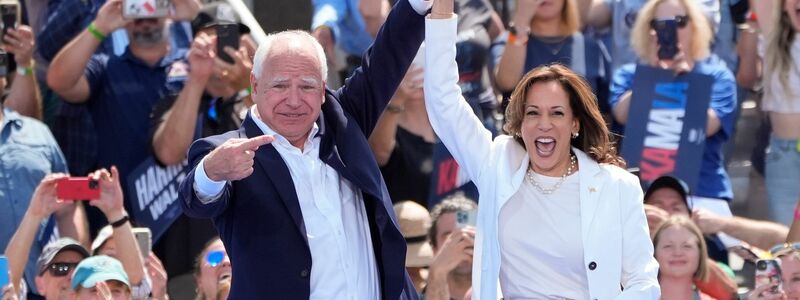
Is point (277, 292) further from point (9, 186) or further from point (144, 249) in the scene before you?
point (9, 186)

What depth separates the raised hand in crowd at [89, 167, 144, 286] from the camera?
22.8ft

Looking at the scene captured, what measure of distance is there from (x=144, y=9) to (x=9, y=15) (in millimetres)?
659

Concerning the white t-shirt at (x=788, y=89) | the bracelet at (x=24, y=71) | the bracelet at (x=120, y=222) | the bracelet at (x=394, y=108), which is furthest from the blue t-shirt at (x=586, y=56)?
the bracelet at (x=24, y=71)

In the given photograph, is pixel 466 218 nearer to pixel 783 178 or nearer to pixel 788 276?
pixel 788 276

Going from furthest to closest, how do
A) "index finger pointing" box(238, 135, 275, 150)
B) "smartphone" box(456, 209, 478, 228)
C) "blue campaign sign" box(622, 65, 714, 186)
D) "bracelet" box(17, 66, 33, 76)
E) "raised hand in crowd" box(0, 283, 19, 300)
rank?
"bracelet" box(17, 66, 33, 76) < "blue campaign sign" box(622, 65, 714, 186) < "smartphone" box(456, 209, 478, 228) < "raised hand in crowd" box(0, 283, 19, 300) < "index finger pointing" box(238, 135, 275, 150)

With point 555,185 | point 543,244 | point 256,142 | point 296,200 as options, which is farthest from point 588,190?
point 256,142

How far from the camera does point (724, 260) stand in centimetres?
747

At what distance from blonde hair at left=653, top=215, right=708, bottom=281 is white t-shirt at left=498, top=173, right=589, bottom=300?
186 cm

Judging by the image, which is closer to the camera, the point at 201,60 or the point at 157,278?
the point at 157,278

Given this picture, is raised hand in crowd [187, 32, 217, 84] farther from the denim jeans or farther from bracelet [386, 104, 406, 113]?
the denim jeans

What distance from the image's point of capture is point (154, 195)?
7840 millimetres

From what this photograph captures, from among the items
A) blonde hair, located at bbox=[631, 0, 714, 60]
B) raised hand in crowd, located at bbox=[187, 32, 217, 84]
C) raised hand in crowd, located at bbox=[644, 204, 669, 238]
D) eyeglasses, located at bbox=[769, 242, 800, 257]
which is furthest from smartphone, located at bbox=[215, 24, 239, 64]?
eyeglasses, located at bbox=[769, 242, 800, 257]

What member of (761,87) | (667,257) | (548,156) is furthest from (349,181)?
(761,87)

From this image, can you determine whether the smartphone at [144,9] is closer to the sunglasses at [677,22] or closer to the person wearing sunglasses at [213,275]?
the person wearing sunglasses at [213,275]
